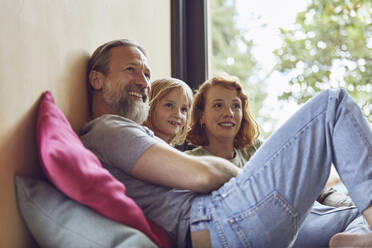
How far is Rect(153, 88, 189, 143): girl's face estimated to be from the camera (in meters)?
1.98

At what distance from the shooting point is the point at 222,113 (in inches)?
83.2

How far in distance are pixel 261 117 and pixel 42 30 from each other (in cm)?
285

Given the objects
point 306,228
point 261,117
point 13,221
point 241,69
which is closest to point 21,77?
point 13,221

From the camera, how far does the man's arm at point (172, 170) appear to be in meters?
1.31

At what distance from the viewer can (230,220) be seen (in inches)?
49.4

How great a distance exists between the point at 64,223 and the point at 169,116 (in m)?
0.91

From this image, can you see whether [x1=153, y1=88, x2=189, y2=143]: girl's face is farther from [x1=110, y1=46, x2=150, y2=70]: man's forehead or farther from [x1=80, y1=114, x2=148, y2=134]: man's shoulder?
[x1=80, y1=114, x2=148, y2=134]: man's shoulder

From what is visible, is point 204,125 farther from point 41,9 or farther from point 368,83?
point 368,83

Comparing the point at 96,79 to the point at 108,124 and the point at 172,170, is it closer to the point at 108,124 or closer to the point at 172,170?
the point at 108,124

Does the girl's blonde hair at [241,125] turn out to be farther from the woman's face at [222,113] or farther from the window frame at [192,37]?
the window frame at [192,37]

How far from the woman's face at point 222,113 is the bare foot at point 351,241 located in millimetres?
879

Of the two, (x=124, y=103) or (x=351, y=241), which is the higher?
(x=124, y=103)

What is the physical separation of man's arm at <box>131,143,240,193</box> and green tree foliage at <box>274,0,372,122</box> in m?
2.12

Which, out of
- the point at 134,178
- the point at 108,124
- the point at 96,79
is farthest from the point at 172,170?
the point at 96,79
